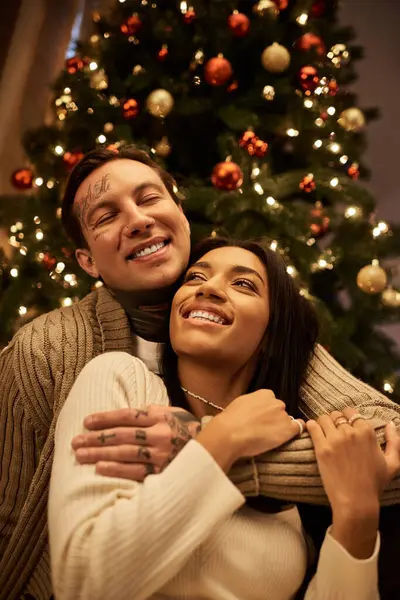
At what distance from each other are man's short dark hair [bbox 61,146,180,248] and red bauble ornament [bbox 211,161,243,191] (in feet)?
1.17

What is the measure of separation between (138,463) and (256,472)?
22cm

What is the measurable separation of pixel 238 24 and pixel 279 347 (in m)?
1.45

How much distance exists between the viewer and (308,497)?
3.04 ft

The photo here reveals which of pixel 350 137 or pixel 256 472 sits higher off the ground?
pixel 350 137

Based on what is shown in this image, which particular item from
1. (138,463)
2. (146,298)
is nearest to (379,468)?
(138,463)

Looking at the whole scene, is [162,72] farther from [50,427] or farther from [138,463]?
[138,463]

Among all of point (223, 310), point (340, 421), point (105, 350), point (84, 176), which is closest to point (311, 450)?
point (340, 421)

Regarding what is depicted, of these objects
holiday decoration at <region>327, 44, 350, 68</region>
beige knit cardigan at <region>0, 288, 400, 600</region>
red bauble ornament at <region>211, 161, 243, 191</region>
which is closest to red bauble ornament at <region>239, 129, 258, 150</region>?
red bauble ornament at <region>211, 161, 243, 191</region>

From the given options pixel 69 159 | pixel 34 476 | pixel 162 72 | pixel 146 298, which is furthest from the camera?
pixel 162 72

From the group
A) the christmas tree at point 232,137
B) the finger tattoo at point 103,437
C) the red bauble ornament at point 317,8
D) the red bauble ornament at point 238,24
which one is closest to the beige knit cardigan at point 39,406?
the finger tattoo at point 103,437

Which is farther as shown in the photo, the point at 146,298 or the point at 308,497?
the point at 146,298

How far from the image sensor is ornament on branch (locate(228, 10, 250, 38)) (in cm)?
205

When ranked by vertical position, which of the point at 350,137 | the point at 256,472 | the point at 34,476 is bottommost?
the point at 34,476

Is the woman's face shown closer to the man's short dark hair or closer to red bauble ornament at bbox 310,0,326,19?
the man's short dark hair
